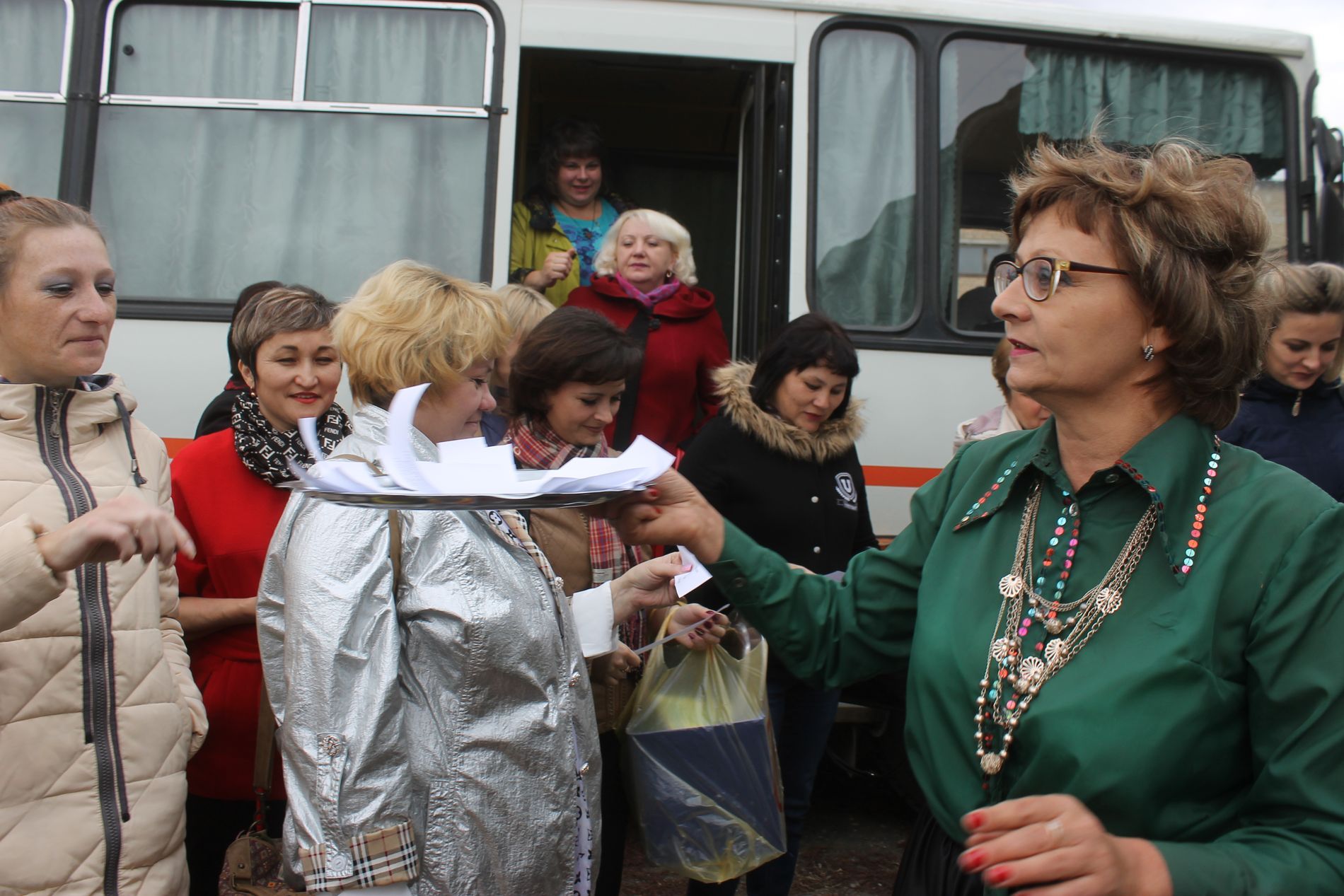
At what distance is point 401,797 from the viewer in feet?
6.74

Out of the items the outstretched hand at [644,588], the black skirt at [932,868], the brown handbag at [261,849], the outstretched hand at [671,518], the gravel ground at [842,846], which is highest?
the outstretched hand at [671,518]

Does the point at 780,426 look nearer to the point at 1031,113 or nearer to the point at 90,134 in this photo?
the point at 1031,113

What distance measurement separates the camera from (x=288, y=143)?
454 cm

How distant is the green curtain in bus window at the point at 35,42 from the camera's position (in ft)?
14.7

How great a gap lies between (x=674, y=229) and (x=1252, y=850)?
358 cm

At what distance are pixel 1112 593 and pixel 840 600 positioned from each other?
55 cm

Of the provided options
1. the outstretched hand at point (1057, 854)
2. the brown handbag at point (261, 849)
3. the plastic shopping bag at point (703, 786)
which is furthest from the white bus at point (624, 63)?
the outstretched hand at point (1057, 854)

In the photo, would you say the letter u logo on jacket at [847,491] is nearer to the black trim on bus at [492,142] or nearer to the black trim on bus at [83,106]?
the black trim on bus at [492,142]

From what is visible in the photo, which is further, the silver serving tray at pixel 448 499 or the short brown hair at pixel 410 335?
the short brown hair at pixel 410 335

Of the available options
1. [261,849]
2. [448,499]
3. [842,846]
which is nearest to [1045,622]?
[448,499]

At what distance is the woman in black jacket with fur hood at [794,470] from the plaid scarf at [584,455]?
1.93 ft

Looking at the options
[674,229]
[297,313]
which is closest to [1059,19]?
[674,229]

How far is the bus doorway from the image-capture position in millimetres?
4887

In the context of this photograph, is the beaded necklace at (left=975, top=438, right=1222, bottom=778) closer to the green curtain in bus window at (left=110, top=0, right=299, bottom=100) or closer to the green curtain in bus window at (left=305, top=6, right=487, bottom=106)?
the green curtain in bus window at (left=305, top=6, right=487, bottom=106)
